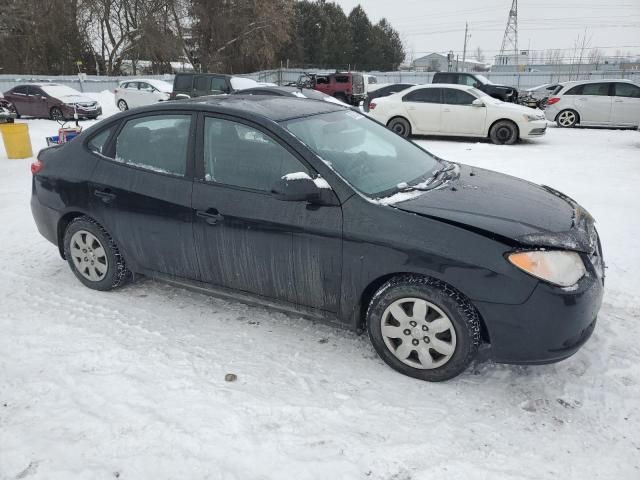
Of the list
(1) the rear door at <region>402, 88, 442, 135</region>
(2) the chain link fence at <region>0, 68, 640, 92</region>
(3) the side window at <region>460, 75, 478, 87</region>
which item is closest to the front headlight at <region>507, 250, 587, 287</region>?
(1) the rear door at <region>402, 88, 442, 135</region>

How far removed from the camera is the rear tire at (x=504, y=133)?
12.0 metres

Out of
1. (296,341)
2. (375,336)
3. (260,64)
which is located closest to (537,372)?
(375,336)

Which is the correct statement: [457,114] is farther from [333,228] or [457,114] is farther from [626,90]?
[333,228]

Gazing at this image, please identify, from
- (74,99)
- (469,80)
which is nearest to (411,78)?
(469,80)

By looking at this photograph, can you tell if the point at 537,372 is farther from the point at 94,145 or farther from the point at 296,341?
the point at 94,145

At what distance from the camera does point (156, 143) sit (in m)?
3.77

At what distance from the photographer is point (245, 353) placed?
3309 millimetres

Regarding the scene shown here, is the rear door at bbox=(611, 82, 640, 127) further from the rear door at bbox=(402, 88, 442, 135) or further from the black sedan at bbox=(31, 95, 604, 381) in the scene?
the black sedan at bbox=(31, 95, 604, 381)

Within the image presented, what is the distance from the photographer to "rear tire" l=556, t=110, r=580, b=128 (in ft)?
48.9

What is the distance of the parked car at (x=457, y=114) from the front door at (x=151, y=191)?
8.97m

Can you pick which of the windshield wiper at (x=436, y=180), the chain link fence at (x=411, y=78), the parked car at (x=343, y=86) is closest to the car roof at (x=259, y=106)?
the windshield wiper at (x=436, y=180)

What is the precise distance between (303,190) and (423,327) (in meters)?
1.08

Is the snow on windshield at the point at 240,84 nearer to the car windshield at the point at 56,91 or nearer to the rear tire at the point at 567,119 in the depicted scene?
the car windshield at the point at 56,91

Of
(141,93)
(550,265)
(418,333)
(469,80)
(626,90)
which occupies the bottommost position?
(418,333)
